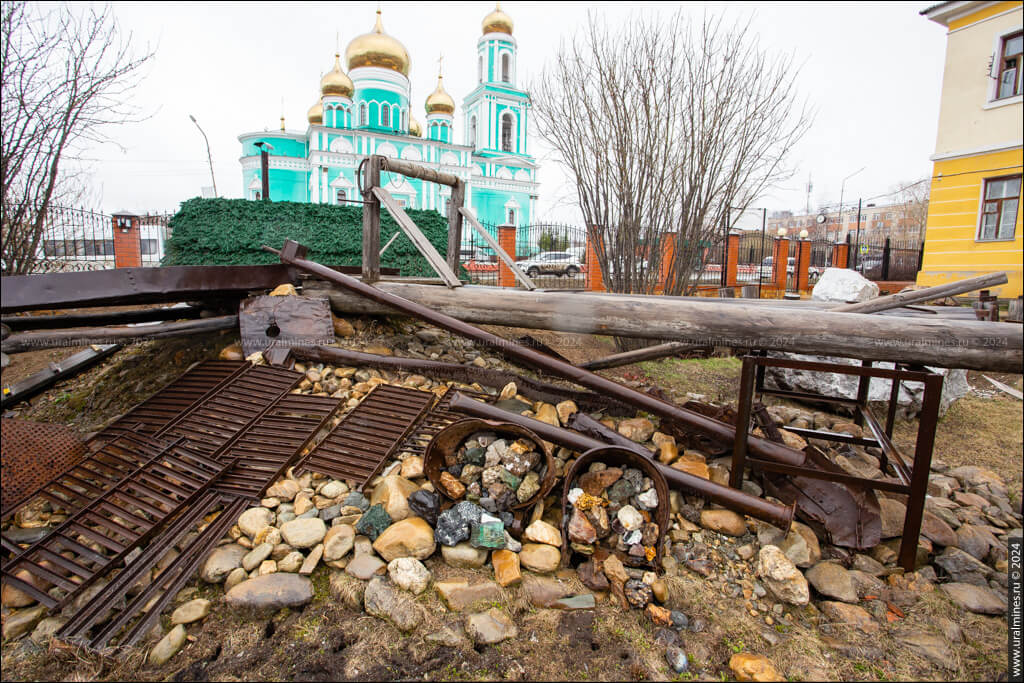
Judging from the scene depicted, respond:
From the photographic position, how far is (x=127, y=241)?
34.7 feet

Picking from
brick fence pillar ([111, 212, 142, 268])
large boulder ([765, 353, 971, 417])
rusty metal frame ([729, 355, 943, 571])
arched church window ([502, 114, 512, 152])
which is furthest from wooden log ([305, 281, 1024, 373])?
arched church window ([502, 114, 512, 152])

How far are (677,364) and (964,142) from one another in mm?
11217

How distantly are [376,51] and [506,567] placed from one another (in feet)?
Result: 107

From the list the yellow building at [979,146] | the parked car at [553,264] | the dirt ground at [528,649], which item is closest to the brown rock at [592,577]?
the dirt ground at [528,649]

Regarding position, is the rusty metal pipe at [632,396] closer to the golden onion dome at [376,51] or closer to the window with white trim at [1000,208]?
the window with white trim at [1000,208]

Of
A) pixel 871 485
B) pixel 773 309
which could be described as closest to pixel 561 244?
pixel 773 309

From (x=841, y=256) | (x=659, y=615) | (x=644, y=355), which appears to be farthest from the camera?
(x=841, y=256)

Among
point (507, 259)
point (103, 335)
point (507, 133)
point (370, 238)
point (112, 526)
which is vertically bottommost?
point (112, 526)

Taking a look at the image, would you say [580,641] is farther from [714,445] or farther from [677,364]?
[677,364]

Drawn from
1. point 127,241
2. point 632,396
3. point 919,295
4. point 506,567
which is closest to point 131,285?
point 506,567

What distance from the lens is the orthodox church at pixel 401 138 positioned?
28.4 meters

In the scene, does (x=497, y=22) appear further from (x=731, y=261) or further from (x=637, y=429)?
(x=637, y=429)

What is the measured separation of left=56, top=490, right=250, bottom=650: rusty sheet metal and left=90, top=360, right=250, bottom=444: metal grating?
36.9 inches

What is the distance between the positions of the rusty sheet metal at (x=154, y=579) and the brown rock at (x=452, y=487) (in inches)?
39.4
